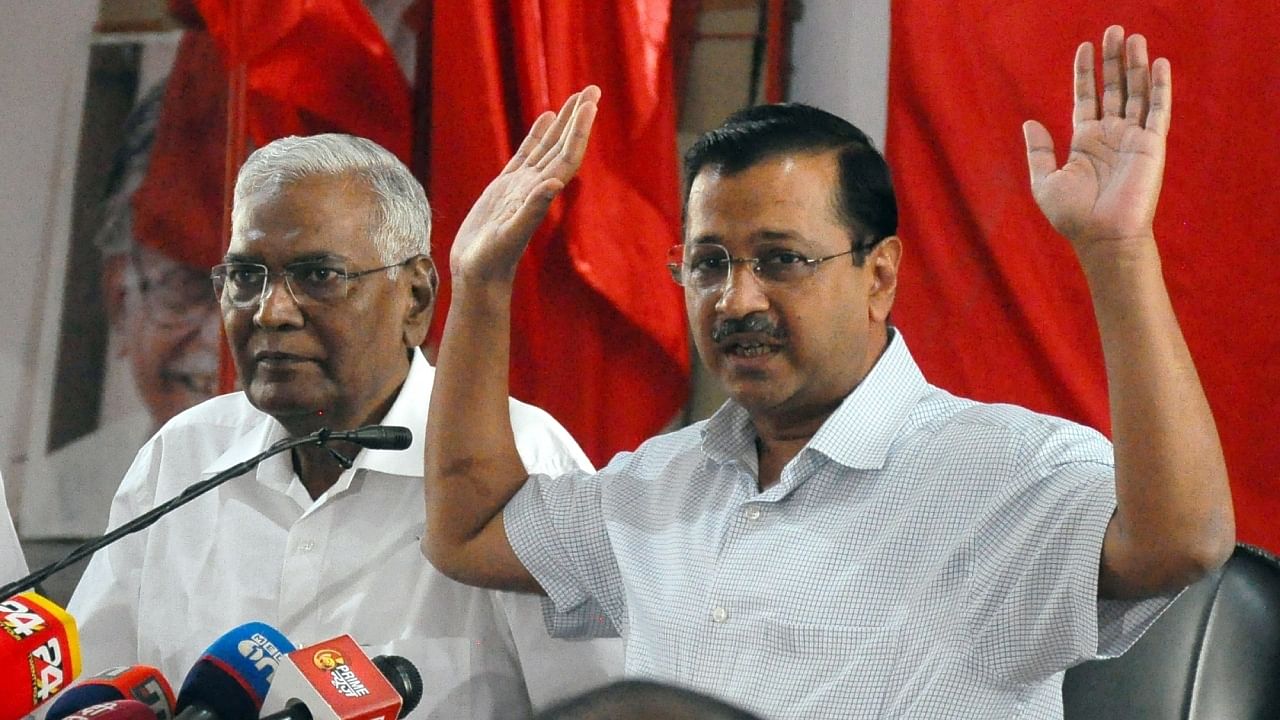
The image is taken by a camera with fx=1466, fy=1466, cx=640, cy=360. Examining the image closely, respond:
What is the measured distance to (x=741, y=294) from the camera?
61.5 inches

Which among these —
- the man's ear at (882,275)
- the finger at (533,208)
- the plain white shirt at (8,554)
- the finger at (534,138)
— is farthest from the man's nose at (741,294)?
the plain white shirt at (8,554)

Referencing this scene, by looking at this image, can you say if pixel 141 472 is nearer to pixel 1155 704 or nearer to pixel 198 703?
pixel 198 703

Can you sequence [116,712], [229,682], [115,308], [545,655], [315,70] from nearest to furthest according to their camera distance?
[116,712], [229,682], [545,655], [315,70], [115,308]

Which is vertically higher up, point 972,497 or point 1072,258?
point 1072,258

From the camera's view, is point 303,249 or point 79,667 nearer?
point 79,667

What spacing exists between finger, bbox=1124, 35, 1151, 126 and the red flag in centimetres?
148

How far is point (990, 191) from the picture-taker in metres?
2.26

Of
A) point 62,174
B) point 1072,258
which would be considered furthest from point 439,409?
point 62,174

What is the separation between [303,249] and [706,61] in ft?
3.06

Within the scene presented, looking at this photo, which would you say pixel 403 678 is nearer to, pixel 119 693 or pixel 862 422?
pixel 119 693

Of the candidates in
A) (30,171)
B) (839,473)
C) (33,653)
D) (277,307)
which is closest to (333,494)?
(277,307)

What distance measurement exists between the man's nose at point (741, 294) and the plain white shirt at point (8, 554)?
1.03m

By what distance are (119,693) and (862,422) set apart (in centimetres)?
79

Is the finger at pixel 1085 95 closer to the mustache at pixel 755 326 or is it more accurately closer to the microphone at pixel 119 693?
the mustache at pixel 755 326
